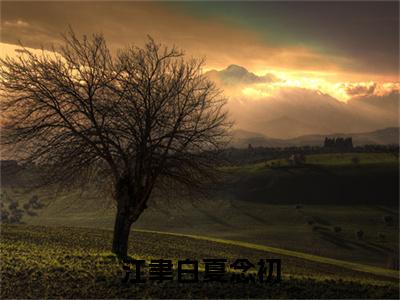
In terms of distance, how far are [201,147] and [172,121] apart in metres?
2.25

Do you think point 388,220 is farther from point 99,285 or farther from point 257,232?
point 99,285

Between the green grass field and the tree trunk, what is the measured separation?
0.70m

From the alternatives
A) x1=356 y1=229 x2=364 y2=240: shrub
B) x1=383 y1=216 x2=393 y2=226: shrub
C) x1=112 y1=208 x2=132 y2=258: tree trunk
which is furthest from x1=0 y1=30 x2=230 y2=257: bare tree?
x1=383 y1=216 x2=393 y2=226: shrub

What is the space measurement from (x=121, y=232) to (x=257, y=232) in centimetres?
6360

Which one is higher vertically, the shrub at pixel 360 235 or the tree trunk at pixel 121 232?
the tree trunk at pixel 121 232

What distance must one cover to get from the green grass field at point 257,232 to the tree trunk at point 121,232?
27.7 inches

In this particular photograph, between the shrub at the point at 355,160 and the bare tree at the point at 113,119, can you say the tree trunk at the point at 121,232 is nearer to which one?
the bare tree at the point at 113,119

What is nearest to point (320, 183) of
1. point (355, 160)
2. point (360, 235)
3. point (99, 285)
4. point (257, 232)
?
point (355, 160)

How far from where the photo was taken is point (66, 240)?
129 feet

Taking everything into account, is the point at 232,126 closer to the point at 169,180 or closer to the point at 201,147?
the point at 201,147

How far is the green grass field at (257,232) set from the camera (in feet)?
73.5

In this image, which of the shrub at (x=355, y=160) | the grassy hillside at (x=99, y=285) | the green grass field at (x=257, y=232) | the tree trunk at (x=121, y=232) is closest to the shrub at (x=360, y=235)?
the green grass field at (x=257, y=232)

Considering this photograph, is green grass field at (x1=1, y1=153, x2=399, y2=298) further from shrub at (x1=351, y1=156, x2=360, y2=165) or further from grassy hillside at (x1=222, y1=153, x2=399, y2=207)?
shrub at (x1=351, y1=156, x2=360, y2=165)

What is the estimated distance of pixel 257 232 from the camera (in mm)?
88625
